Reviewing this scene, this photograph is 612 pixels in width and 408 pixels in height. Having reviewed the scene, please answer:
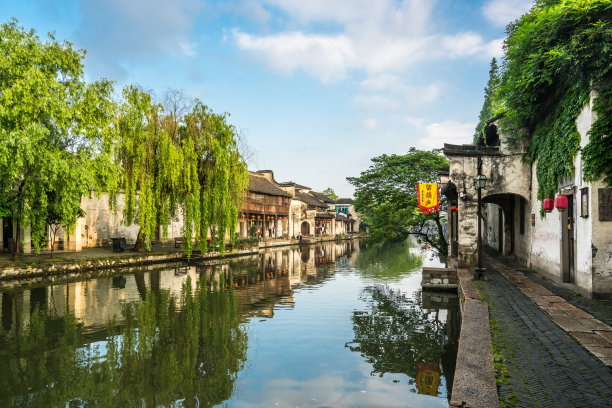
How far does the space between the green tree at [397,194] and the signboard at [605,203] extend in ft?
36.0

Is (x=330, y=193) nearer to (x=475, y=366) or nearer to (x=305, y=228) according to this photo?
(x=305, y=228)

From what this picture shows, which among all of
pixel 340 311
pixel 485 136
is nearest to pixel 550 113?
pixel 485 136

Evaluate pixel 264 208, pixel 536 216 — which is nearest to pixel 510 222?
pixel 536 216

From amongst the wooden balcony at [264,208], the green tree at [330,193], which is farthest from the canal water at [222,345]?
the green tree at [330,193]

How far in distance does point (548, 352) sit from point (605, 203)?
490 centimetres

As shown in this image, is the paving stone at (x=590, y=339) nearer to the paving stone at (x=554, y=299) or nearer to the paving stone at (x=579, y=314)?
the paving stone at (x=579, y=314)

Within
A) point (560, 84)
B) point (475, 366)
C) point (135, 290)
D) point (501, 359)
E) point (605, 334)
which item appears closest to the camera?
point (475, 366)

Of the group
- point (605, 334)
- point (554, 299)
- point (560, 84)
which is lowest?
point (554, 299)

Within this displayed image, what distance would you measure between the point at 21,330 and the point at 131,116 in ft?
40.7

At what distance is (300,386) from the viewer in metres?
5.93

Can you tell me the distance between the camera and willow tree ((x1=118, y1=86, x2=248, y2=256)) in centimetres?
1850

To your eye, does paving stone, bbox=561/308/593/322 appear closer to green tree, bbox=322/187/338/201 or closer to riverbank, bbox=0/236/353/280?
riverbank, bbox=0/236/353/280

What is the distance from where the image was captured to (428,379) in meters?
6.10

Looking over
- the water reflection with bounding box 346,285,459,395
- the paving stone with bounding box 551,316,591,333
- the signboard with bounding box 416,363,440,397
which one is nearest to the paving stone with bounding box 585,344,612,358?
the paving stone with bounding box 551,316,591,333
